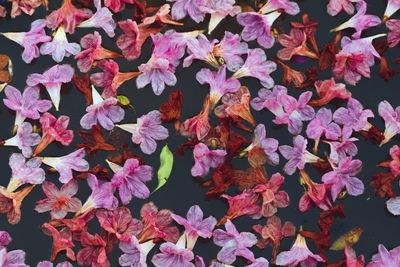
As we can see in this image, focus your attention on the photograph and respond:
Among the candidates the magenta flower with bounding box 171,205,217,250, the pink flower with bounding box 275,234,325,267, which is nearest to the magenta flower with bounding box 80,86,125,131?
the magenta flower with bounding box 171,205,217,250

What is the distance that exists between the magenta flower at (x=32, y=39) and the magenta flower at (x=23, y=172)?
13 cm

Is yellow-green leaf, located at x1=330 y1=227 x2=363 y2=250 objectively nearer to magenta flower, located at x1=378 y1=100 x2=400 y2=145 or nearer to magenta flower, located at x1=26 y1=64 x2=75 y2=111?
magenta flower, located at x1=378 y1=100 x2=400 y2=145

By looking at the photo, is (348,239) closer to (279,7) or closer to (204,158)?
(204,158)

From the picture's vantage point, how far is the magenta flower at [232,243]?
2.93ft

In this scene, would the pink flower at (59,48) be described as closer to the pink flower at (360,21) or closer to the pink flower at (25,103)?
the pink flower at (25,103)

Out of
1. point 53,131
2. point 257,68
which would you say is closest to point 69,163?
point 53,131

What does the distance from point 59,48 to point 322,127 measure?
1.12 feet

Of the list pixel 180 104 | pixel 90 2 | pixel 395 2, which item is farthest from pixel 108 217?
pixel 395 2

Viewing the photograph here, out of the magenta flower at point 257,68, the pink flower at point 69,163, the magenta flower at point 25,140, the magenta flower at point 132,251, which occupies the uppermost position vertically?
the magenta flower at point 257,68

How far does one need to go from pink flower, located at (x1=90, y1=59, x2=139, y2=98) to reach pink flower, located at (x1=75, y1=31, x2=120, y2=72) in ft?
0.03

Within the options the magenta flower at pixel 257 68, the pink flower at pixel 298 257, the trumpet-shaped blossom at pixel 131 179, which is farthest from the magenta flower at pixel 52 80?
the pink flower at pixel 298 257

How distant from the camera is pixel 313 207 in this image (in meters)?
0.92

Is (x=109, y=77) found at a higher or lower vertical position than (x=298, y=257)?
higher

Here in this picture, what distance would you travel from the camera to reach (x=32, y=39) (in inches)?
37.7
